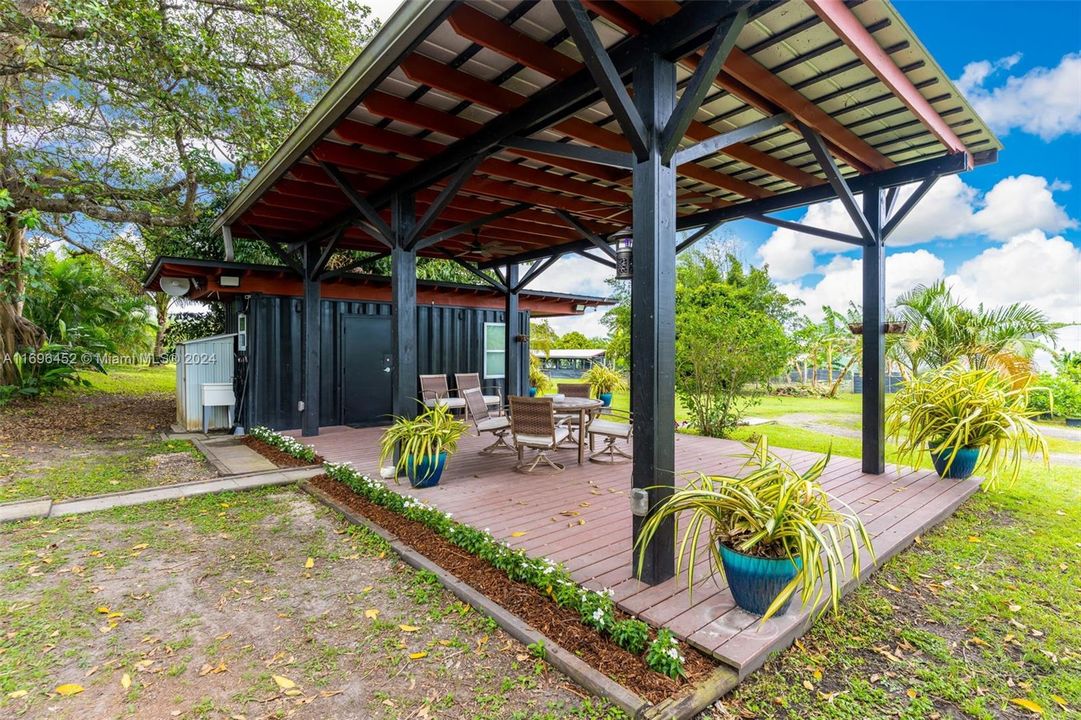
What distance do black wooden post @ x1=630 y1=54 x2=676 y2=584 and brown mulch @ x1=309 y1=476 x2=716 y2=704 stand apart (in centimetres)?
53

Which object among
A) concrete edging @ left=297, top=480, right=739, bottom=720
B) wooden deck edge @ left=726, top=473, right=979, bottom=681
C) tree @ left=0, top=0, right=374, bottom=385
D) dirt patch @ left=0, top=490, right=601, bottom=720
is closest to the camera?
concrete edging @ left=297, top=480, right=739, bottom=720

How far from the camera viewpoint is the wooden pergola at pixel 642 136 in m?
2.51

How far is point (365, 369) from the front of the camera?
325 inches

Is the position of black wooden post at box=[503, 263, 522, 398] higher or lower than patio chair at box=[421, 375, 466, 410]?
higher

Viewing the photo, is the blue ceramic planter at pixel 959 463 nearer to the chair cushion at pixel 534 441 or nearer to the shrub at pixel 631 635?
the chair cushion at pixel 534 441

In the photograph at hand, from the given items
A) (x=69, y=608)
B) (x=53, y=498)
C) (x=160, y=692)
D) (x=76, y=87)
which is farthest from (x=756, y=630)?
(x=76, y=87)

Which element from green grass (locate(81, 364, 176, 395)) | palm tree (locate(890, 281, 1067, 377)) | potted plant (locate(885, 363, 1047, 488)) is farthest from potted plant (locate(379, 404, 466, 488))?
green grass (locate(81, 364, 176, 395))

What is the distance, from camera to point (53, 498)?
4359 millimetres

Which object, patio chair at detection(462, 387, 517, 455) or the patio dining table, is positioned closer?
the patio dining table

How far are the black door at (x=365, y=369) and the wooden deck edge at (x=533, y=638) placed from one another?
4.93 meters

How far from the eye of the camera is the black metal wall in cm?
732

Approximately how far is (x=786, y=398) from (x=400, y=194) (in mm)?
14422

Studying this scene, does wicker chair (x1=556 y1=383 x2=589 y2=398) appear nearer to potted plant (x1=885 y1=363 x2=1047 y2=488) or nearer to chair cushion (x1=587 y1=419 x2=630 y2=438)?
chair cushion (x1=587 y1=419 x2=630 y2=438)

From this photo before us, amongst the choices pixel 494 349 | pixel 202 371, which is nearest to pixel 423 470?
pixel 202 371
